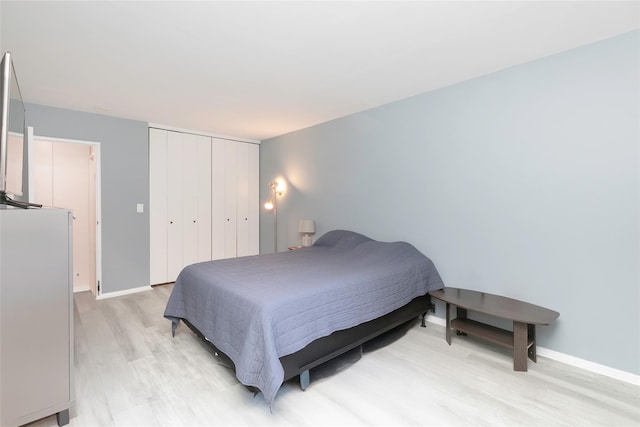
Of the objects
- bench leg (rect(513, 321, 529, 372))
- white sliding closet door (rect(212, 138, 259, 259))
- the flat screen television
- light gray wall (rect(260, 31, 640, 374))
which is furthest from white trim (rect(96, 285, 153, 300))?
bench leg (rect(513, 321, 529, 372))

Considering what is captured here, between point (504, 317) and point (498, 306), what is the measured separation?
226 mm

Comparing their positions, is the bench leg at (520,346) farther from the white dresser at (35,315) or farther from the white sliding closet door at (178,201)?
the white sliding closet door at (178,201)

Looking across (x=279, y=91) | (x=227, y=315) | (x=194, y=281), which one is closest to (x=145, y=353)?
(x=194, y=281)

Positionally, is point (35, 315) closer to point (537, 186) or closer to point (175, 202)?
point (175, 202)

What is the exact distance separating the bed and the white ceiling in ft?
5.59

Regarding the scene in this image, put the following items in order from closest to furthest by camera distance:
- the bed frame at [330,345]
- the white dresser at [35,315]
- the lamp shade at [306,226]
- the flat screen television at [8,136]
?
the white dresser at [35,315], the flat screen television at [8,136], the bed frame at [330,345], the lamp shade at [306,226]

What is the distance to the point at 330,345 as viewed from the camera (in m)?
2.04

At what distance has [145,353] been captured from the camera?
2369 millimetres

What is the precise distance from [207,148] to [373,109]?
273 cm

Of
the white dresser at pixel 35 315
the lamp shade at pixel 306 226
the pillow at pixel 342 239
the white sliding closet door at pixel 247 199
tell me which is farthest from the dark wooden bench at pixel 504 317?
the white sliding closet door at pixel 247 199

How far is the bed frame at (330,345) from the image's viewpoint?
6.04 feet

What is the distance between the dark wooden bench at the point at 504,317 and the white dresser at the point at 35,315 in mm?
2629

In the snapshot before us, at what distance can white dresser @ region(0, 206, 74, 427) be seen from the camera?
140 centimetres

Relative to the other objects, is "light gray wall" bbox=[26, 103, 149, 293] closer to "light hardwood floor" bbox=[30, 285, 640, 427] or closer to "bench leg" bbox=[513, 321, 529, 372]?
"light hardwood floor" bbox=[30, 285, 640, 427]
